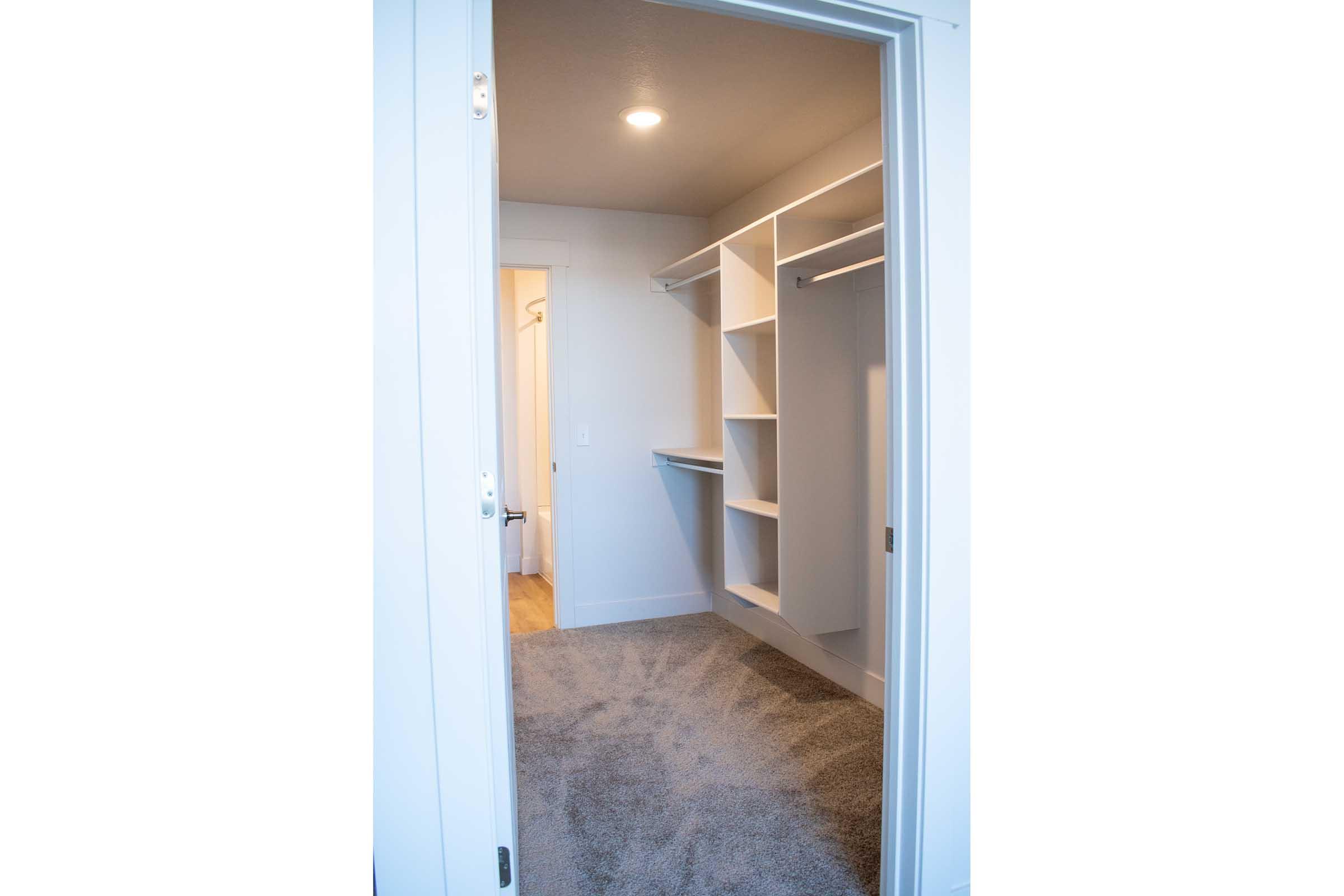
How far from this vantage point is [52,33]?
291 millimetres

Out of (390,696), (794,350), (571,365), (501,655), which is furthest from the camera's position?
(571,365)

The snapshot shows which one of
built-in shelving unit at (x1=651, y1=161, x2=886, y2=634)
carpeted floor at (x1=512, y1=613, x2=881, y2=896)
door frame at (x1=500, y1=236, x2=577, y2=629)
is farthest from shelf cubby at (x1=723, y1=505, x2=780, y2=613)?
door frame at (x1=500, y1=236, x2=577, y2=629)

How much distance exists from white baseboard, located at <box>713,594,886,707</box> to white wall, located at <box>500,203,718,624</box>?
1.01 ft

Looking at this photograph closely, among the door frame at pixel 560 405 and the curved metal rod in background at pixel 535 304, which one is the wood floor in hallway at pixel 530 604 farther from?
the curved metal rod in background at pixel 535 304

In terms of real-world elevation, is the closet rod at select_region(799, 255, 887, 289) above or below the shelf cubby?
above

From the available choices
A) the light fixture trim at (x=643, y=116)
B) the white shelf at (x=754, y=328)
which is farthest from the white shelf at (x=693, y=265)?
the light fixture trim at (x=643, y=116)

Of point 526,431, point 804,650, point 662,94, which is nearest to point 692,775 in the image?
point 804,650

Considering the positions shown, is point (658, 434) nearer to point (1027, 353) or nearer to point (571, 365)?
point (571, 365)

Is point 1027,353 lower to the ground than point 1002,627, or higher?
higher

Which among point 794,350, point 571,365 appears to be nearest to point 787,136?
point 794,350

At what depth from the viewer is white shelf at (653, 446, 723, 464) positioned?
140 inches

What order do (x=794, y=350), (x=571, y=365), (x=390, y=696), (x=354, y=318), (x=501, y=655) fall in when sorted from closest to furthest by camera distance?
(x=354, y=318)
(x=390, y=696)
(x=501, y=655)
(x=794, y=350)
(x=571, y=365)

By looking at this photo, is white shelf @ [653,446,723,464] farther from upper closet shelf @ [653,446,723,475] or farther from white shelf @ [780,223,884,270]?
white shelf @ [780,223,884,270]

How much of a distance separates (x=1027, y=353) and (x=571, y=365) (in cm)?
355
